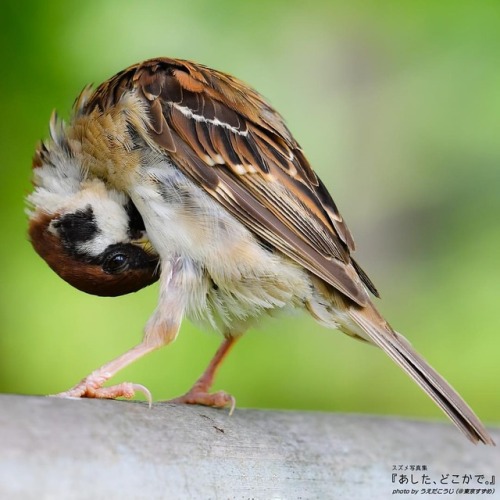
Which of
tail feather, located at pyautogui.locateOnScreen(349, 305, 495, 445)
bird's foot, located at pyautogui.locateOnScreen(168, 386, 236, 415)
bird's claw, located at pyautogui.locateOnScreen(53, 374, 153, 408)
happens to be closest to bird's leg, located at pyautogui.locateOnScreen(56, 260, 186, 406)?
bird's claw, located at pyautogui.locateOnScreen(53, 374, 153, 408)

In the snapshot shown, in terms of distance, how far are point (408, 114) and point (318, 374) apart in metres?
1.38

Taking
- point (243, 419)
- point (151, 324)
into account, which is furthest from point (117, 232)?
point (243, 419)

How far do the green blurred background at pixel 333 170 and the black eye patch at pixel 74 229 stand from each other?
580mm

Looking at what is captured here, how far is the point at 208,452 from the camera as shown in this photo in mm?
1780

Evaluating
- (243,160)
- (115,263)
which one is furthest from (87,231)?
(243,160)

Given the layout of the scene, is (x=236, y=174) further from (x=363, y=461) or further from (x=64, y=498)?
(x=64, y=498)

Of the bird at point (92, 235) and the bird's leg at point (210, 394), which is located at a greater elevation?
the bird at point (92, 235)

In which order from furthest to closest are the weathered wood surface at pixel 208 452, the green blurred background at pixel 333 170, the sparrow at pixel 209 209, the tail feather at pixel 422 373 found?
the green blurred background at pixel 333 170, the sparrow at pixel 209 209, the tail feather at pixel 422 373, the weathered wood surface at pixel 208 452

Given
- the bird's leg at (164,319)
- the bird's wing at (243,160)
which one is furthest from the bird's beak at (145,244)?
the bird's wing at (243,160)

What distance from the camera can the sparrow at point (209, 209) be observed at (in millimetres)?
2584

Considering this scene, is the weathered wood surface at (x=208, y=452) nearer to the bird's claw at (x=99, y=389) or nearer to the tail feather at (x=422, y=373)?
the tail feather at (x=422, y=373)

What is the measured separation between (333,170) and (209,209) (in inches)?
71.2

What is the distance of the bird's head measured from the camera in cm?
276

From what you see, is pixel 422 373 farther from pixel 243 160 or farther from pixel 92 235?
pixel 92 235
